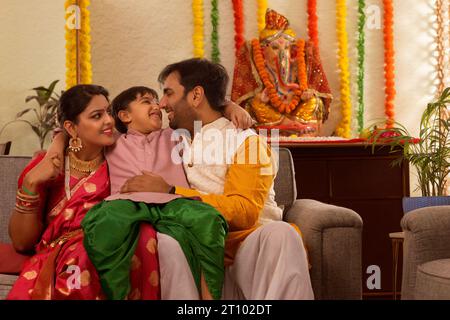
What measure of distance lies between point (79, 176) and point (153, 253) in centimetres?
55

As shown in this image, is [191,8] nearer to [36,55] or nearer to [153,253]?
[36,55]

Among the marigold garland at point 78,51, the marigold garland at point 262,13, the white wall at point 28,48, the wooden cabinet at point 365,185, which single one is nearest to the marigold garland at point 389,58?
the marigold garland at point 262,13

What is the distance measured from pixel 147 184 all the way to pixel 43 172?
34cm

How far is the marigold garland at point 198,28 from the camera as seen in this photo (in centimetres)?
559

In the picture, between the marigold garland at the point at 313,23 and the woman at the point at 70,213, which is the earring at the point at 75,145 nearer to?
the woman at the point at 70,213

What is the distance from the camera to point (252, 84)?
5.17 m

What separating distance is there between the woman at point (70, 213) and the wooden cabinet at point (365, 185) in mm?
1754

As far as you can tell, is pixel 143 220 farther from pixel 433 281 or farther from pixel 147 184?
pixel 433 281

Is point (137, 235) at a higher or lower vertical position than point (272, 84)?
lower

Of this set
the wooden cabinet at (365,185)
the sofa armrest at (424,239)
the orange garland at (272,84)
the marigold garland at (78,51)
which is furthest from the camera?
the orange garland at (272,84)

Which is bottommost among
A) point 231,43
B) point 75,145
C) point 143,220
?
point 143,220

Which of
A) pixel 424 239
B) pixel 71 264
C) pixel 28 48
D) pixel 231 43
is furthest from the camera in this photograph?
pixel 231 43

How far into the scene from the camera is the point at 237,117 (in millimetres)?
2516

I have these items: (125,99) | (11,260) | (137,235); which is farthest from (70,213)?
(125,99)
